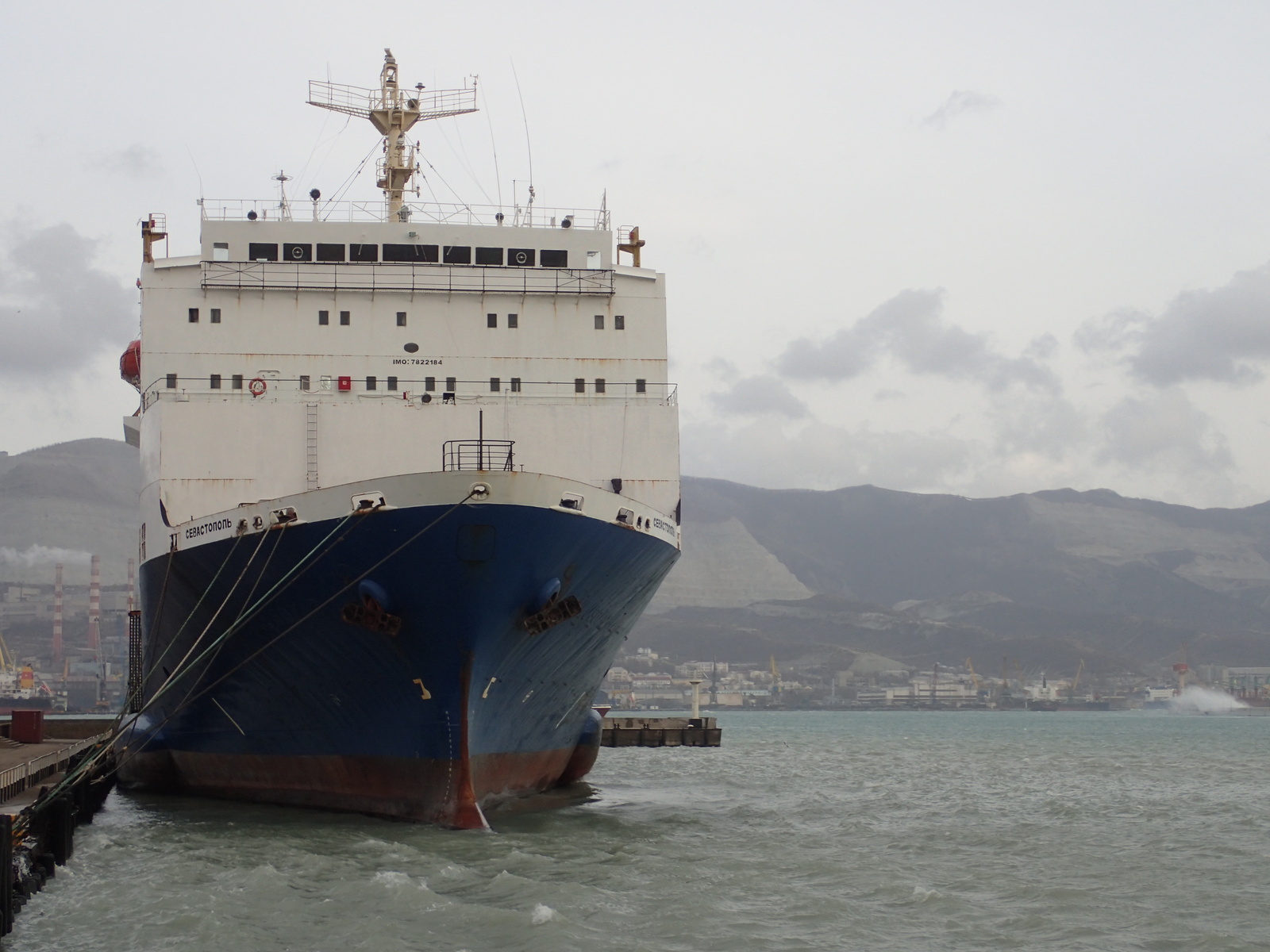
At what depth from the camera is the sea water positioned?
562 inches

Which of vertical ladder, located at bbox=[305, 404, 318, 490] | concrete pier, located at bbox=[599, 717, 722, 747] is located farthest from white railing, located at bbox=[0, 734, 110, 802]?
concrete pier, located at bbox=[599, 717, 722, 747]

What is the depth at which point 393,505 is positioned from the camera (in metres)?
18.5

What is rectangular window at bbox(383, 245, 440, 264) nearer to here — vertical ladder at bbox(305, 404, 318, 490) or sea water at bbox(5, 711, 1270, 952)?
vertical ladder at bbox(305, 404, 318, 490)

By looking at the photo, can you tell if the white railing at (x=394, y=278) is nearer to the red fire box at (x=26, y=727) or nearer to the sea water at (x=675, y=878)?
the sea water at (x=675, y=878)

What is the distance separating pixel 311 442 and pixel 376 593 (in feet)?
17.8

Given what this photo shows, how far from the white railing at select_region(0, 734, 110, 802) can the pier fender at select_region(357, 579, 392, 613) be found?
186 inches

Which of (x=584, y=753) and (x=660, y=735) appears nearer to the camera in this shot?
(x=584, y=753)

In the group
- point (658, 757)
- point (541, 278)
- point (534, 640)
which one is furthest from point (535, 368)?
point (658, 757)

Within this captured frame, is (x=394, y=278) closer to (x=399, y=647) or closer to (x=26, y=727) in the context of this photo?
(x=399, y=647)

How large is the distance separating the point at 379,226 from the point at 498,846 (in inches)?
487

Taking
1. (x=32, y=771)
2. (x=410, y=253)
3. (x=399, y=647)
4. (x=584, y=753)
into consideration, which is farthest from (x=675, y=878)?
(x=410, y=253)

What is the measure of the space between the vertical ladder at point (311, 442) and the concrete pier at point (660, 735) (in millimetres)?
15236

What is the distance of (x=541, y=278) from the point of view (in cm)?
2534

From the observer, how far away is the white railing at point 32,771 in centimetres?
1745
